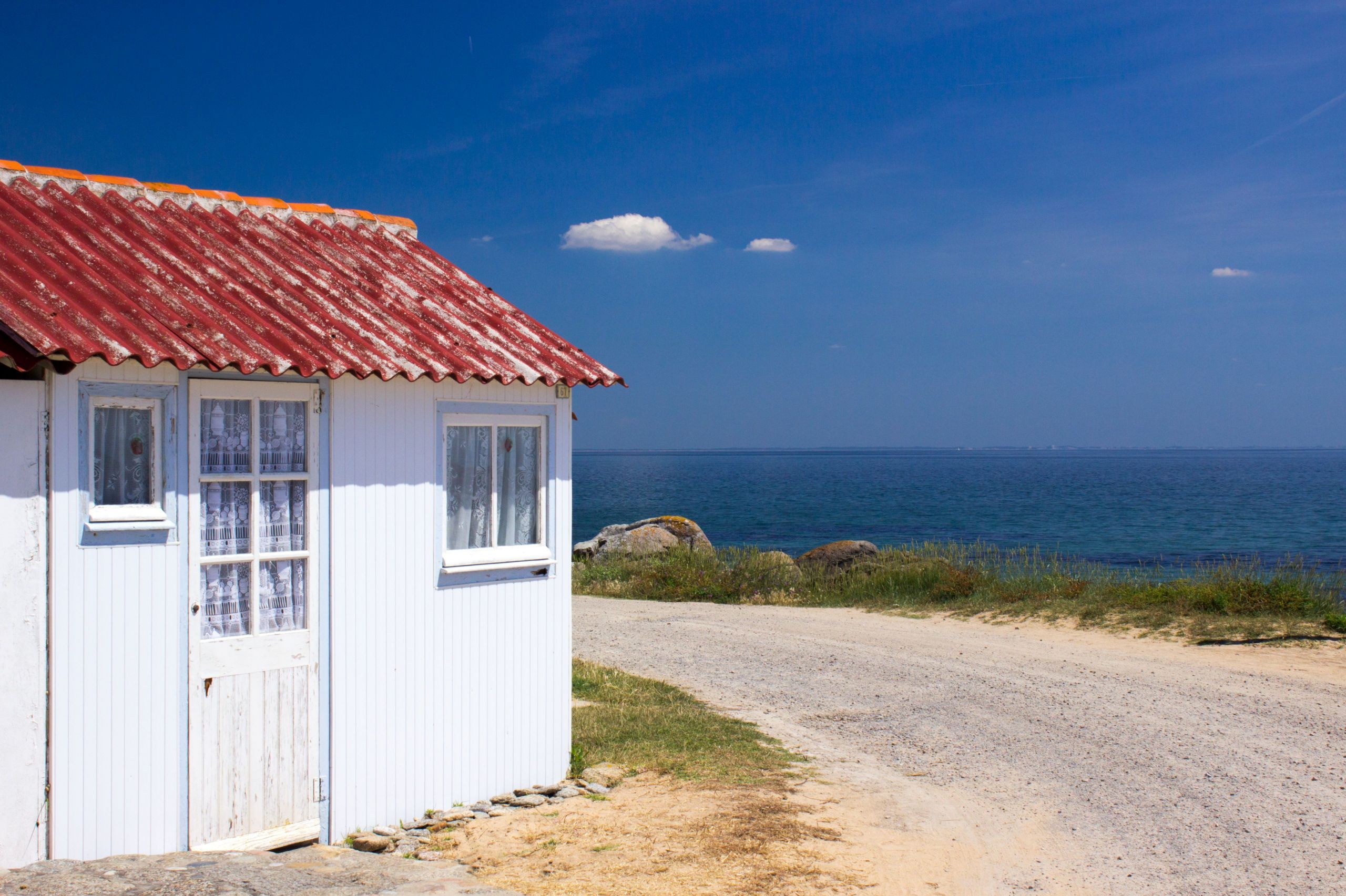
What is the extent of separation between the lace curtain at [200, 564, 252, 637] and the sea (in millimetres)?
26176

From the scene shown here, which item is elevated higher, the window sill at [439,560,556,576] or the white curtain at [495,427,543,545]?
the white curtain at [495,427,543,545]

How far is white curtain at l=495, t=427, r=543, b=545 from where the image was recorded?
22.6ft

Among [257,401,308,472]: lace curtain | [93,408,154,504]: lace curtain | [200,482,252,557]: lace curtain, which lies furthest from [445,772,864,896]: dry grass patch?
[93,408,154,504]: lace curtain

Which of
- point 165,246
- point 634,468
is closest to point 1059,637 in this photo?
point 165,246

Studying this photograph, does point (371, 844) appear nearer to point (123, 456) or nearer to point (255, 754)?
point (255, 754)

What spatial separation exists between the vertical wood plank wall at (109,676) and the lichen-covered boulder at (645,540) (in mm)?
17256

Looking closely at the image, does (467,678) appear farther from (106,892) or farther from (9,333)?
(9,333)

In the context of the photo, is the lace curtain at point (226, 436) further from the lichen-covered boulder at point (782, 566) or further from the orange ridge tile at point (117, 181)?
the lichen-covered boulder at point (782, 566)

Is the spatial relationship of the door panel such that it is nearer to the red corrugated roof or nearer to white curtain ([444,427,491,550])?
white curtain ([444,427,491,550])

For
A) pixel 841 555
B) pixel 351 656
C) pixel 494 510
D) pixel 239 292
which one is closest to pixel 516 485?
pixel 494 510

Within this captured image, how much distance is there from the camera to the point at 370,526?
6262mm

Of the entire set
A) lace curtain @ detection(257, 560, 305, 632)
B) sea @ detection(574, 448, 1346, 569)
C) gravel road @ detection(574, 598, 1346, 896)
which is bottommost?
sea @ detection(574, 448, 1346, 569)

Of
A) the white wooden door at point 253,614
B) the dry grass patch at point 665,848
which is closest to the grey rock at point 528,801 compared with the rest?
the dry grass patch at point 665,848

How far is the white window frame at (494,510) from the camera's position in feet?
21.6
